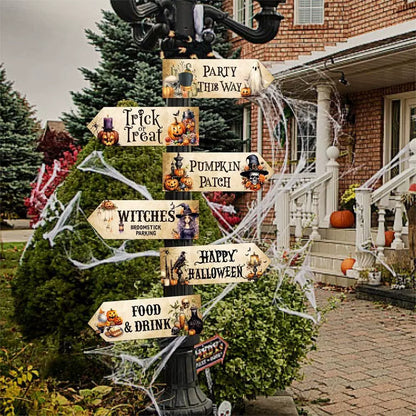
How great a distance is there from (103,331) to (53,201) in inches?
82.6

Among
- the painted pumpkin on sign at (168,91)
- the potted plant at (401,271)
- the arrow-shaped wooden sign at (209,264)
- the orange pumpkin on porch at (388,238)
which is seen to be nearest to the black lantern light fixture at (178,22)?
the painted pumpkin on sign at (168,91)

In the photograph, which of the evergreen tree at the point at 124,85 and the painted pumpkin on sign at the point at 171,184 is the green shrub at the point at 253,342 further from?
the evergreen tree at the point at 124,85

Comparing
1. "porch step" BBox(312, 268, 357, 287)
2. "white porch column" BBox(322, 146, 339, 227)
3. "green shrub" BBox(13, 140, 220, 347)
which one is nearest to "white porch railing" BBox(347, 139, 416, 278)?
"porch step" BBox(312, 268, 357, 287)

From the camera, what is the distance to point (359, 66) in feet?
34.7

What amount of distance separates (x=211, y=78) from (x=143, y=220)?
0.86 metres

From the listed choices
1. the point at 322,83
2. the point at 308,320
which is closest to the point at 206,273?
the point at 308,320

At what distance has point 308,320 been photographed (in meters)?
3.79

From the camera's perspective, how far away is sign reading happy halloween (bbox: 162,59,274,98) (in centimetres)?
314

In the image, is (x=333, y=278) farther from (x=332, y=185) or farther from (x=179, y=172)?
(x=179, y=172)

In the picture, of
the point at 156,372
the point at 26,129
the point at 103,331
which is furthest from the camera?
the point at 26,129

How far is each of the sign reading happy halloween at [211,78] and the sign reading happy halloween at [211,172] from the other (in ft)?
1.13

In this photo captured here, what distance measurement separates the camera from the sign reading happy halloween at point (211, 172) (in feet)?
10.2

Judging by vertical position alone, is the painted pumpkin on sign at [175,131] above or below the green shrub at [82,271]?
above

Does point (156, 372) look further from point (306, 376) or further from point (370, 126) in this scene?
point (370, 126)
